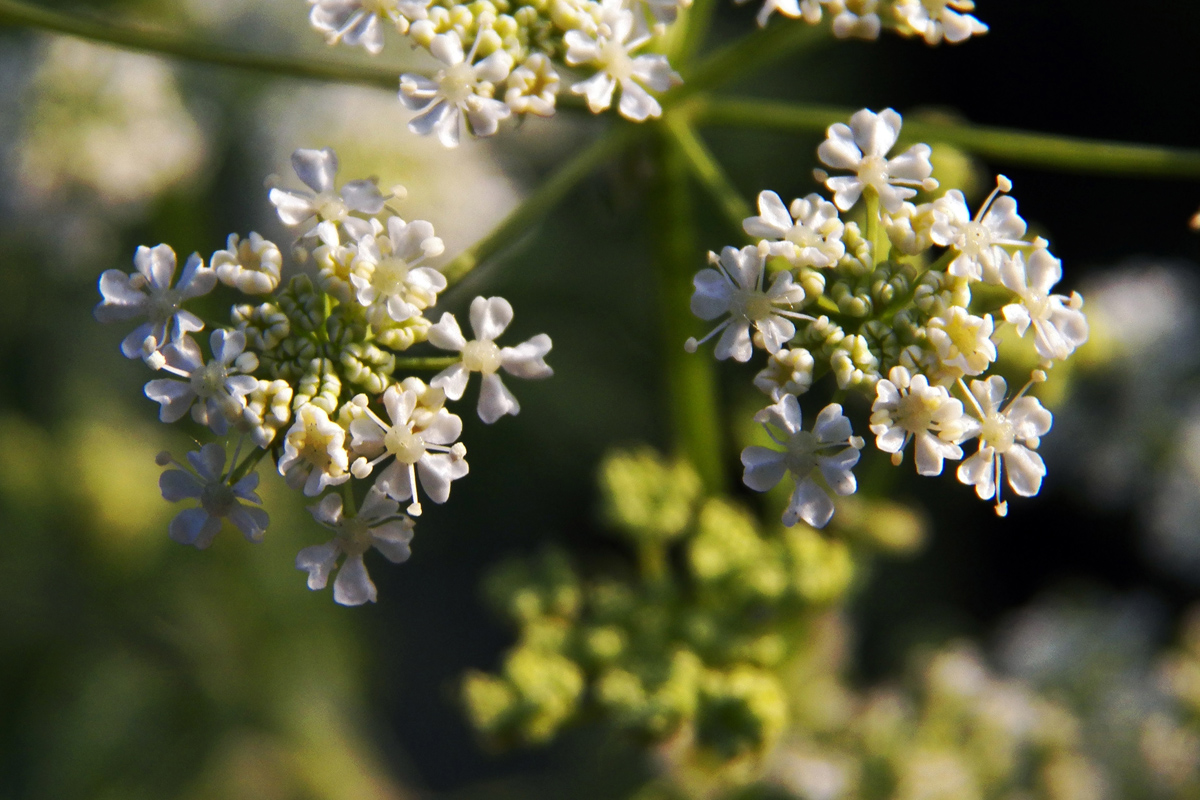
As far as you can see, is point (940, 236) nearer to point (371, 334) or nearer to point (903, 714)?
point (371, 334)

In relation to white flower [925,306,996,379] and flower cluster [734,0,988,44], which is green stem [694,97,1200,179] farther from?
white flower [925,306,996,379]

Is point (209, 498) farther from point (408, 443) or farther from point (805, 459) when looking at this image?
point (805, 459)

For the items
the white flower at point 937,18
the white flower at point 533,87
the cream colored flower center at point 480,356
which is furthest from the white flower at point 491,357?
the white flower at point 937,18

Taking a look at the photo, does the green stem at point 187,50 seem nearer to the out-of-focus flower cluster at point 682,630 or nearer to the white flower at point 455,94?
the white flower at point 455,94

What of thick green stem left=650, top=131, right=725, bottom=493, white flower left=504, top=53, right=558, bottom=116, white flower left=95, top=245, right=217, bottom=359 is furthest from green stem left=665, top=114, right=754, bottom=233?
white flower left=95, top=245, right=217, bottom=359

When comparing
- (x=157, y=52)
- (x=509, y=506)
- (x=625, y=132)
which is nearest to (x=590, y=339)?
(x=509, y=506)

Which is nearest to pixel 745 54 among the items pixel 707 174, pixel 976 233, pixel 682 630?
pixel 707 174
